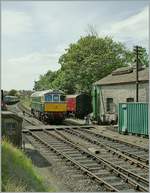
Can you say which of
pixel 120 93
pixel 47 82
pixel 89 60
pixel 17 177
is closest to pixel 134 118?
pixel 120 93

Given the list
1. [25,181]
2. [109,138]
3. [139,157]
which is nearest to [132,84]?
[109,138]

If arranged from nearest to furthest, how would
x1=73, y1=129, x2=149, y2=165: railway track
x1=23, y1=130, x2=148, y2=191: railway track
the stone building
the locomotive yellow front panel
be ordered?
x1=23, y1=130, x2=148, y2=191: railway track
x1=73, y1=129, x2=149, y2=165: railway track
the stone building
the locomotive yellow front panel

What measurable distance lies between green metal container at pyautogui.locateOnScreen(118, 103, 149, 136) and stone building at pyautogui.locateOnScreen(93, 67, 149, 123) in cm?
468

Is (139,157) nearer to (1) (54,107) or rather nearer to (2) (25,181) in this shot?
(2) (25,181)

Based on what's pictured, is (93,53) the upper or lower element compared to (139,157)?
upper

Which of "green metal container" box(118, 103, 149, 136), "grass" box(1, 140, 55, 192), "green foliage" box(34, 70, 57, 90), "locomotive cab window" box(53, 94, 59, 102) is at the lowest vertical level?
"grass" box(1, 140, 55, 192)

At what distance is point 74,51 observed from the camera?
56656 mm

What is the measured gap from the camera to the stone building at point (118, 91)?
30.9 m

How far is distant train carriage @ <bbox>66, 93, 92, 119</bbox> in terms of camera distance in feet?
132

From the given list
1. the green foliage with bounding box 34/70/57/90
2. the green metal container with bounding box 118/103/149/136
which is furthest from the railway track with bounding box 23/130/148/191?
the green foliage with bounding box 34/70/57/90

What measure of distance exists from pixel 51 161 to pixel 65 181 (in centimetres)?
337

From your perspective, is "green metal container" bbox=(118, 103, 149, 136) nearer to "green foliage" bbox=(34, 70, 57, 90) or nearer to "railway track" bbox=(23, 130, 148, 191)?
"railway track" bbox=(23, 130, 148, 191)

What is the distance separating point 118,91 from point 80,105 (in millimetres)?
7239

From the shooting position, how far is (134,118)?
2458 centimetres
